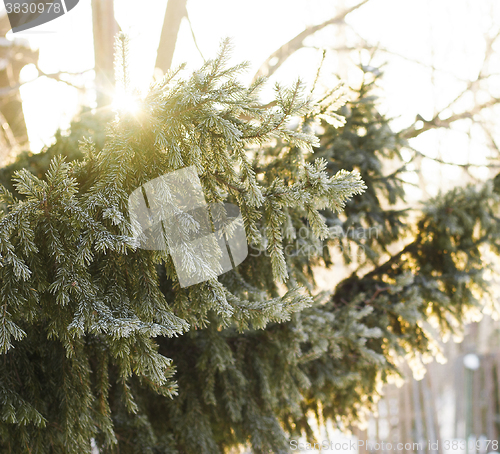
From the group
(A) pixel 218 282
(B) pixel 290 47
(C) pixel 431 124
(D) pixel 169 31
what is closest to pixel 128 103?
(A) pixel 218 282

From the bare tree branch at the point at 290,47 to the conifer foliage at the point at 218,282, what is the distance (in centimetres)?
149

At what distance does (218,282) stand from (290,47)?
135 inches

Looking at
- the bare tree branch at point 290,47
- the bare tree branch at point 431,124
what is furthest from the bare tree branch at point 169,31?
the bare tree branch at point 431,124

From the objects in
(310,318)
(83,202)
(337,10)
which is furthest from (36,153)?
(337,10)

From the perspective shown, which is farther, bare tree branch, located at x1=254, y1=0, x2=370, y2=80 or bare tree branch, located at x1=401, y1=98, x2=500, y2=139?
bare tree branch, located at x1=254, y1=0, x2=370, y2=80

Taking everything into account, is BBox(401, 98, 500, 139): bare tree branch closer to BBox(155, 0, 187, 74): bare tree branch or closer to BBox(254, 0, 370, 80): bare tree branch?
BBox(254, 0, 370, 80): bare tree branch

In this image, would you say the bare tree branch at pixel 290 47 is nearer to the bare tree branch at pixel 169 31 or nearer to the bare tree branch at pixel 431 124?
the bare tree branch at pixel 169 31

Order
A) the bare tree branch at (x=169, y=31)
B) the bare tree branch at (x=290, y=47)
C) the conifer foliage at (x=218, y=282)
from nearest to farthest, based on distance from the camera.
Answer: the conifer foliage at (x=218, y=282) < the bare tree branch at (x=169, y=31) < the bare tree branch at (x=290, y=47)

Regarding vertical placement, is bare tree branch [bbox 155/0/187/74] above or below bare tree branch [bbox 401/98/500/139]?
above

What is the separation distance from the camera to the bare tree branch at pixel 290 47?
11.9 feet

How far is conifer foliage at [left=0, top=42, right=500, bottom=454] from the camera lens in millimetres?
1009

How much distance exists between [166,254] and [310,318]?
3.73ft

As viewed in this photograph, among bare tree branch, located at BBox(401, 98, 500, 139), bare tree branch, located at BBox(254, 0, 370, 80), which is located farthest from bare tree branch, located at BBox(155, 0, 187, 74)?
bare tree branch, located at BBox(401, 98, 500, 139)

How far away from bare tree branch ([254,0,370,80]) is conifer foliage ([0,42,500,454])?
149 centimetres
